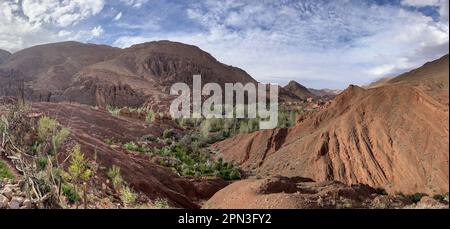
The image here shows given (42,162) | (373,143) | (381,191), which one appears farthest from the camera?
(373,143)

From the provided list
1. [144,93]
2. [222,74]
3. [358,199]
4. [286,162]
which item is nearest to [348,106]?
[286,162]

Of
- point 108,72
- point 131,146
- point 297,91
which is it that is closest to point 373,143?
point 131,146

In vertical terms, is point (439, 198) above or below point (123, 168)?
below

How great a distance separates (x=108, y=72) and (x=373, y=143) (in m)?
34.2

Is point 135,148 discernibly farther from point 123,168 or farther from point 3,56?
point 3,56

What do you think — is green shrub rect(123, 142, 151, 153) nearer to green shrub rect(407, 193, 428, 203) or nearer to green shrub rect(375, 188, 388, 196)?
green shrub rect(375, 188, 388, 196)

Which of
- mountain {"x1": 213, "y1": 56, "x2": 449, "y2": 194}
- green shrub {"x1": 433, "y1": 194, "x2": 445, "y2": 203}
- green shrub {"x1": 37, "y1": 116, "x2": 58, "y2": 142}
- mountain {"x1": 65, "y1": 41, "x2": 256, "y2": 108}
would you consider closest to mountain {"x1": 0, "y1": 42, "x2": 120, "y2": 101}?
mountain {"x1": 65, "y1": 41, "x2": 256, "y2": 108}

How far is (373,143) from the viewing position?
12.5 m

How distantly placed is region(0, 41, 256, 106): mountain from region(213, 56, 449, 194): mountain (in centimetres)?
1855

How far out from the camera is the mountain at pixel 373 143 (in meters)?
7.80

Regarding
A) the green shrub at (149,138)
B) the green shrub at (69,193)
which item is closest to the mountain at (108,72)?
the green shrub at (149,138)

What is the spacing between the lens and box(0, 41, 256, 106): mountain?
37344 millimetres

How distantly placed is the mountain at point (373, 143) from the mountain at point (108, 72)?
1855 cm
